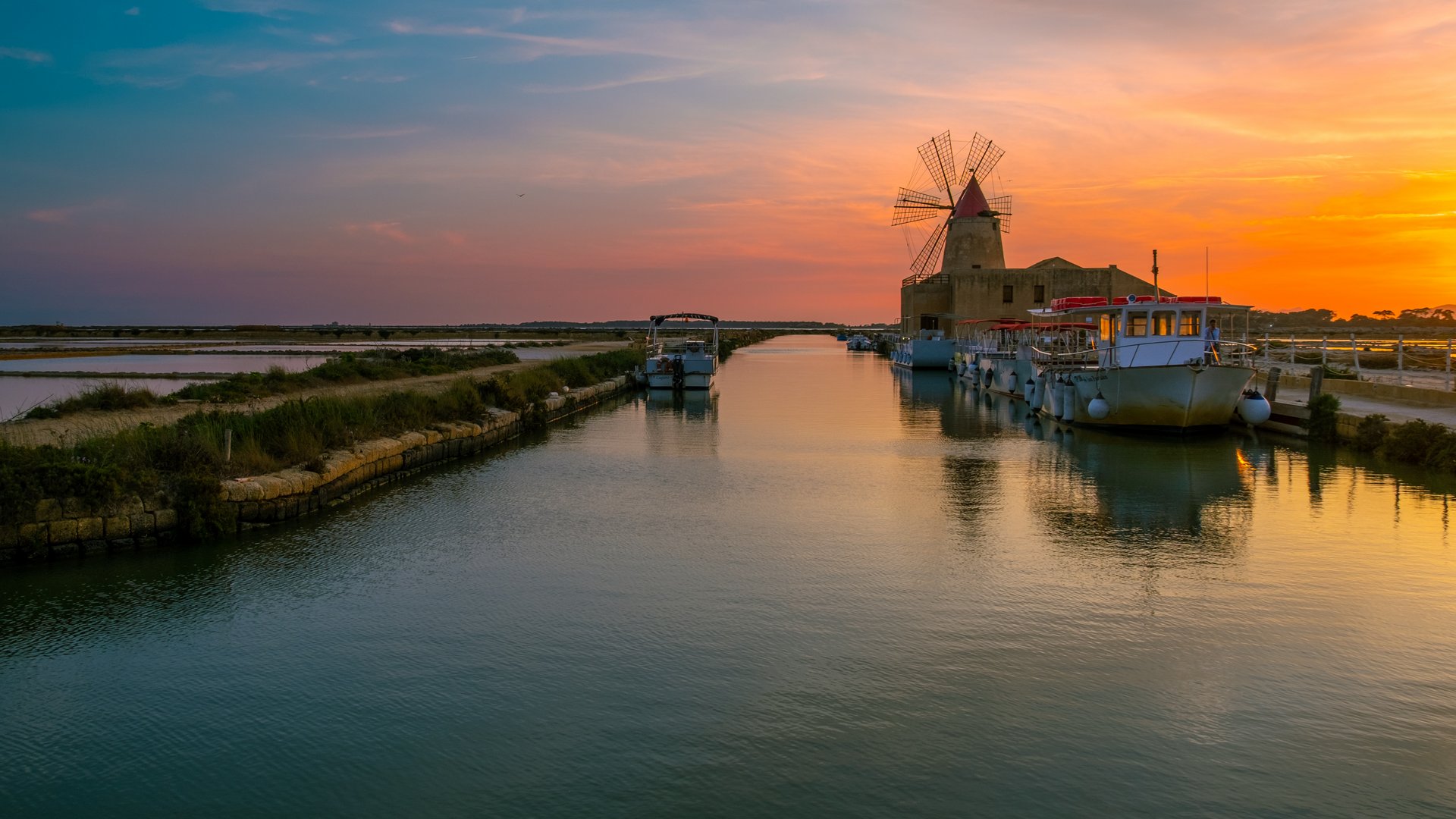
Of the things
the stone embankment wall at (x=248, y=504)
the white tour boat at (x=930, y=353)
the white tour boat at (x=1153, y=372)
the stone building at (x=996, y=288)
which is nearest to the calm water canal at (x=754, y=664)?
the stone embankment wall at (x=248, y=504)

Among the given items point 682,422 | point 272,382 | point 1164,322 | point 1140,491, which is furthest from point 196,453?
point 1164,322

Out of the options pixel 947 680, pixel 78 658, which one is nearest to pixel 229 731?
pixel 78 658

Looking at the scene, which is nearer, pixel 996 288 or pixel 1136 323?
pixel 1136 323

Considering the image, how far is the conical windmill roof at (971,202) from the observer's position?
2249 inches

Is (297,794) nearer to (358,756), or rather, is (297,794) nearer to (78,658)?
(358,756)

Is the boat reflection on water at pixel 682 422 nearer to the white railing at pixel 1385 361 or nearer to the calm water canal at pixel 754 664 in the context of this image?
the calm water canal at pixel 754 664

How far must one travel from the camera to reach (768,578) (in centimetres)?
888

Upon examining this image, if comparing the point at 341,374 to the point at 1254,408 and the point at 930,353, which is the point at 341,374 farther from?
the point at 930,353

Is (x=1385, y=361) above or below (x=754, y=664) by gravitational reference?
above

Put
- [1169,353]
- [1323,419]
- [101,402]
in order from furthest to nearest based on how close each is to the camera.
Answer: [1169,353]
[1323,419]
[101,402]

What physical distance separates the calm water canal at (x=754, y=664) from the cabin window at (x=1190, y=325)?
8094 mm

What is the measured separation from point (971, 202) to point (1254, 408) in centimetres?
4037

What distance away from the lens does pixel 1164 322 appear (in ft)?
68.1

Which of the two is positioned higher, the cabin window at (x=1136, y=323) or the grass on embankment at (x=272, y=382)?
the cabin window at (x=1136, y=323)
